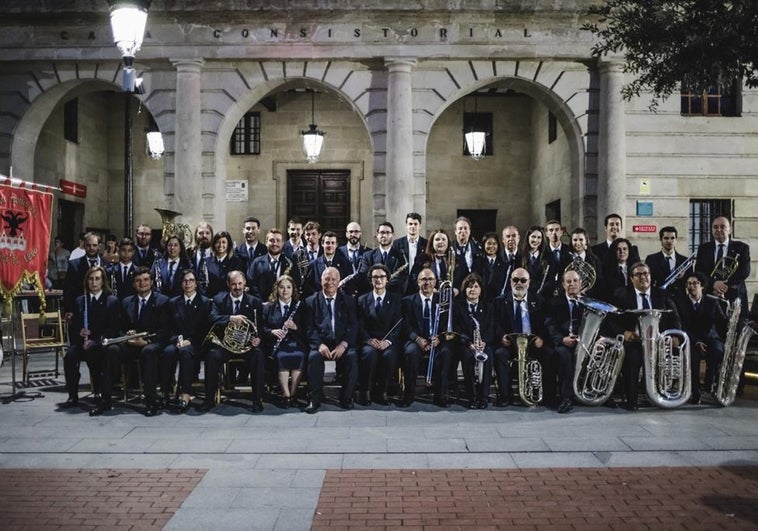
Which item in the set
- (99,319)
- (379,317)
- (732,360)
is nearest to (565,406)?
(732,360)

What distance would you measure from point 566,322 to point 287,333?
3.74 meters

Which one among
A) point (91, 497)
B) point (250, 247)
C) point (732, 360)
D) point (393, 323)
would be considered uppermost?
point (250, 247)

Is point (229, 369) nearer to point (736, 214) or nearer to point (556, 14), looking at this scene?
point (556, 14)

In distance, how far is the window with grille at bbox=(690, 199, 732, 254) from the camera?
15420mm

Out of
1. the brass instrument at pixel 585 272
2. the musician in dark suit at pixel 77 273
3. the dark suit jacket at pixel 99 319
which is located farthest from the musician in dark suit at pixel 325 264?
the brass instrument at pixel 585 272

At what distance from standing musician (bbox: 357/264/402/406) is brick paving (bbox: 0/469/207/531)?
323 centimetres

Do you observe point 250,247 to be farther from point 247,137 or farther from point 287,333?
point 247,137

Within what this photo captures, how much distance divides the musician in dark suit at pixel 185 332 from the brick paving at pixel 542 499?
344cm

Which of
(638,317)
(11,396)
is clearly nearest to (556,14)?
(638,317)

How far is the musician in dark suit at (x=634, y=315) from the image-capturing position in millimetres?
8508

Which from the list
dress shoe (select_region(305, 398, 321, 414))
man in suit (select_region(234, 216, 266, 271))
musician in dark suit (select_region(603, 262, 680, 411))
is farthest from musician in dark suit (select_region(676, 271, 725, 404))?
man in suit (select_region(234, 216, 266, 271))

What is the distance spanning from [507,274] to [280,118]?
1325cm

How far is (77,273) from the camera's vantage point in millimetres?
9750

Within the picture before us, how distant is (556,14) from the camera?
14578 mm
